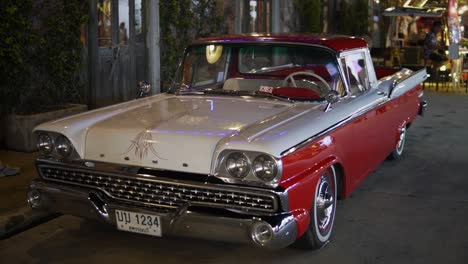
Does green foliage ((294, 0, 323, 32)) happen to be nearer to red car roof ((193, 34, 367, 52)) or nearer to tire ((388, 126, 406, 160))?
tire ((388, 126, 406, 160))

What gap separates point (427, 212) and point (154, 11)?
643cm

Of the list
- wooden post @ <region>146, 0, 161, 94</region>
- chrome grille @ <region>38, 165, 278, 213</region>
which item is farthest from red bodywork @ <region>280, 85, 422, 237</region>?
wooden post @ <region>146, 0, 161, 94</region>

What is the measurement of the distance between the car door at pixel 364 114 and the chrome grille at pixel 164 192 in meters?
1.52

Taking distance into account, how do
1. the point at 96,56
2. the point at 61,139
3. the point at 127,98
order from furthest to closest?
the point at 127,98 → the point at 96,56 → the point at 61,139

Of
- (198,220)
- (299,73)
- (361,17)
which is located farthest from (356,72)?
(361,17)

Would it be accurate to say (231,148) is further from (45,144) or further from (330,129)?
(45,144)

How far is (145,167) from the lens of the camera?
4180mm

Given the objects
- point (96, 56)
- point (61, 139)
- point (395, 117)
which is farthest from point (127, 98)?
point (61, 139)

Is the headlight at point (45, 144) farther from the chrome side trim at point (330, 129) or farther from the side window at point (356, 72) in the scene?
the side window at point (356, 72)

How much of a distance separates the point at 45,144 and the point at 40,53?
422 cm

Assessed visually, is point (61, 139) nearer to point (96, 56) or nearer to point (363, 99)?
point (363, 99)

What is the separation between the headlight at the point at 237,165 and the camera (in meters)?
3.95

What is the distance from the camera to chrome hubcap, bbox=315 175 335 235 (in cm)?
463

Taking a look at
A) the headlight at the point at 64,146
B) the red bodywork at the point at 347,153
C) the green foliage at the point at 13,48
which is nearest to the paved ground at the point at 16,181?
the green foliage at the point at 13,48
